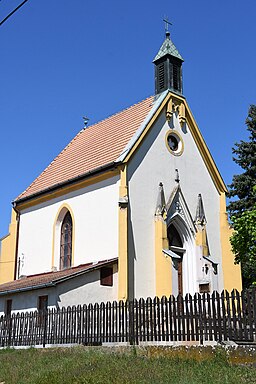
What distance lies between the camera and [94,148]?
2734cm

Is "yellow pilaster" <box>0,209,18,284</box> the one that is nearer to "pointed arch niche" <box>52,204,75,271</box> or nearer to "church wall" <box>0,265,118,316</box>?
"pointed arch niche" <box>52,204,75,271</box>

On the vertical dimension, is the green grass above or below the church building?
below

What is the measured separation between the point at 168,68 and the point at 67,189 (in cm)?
895

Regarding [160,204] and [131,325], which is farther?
[160,204]

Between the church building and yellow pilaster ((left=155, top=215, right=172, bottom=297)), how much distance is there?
0.05m

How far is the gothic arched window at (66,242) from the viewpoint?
989 inches

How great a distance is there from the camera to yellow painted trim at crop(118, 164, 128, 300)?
2078cm

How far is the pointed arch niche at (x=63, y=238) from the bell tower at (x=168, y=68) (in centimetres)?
865

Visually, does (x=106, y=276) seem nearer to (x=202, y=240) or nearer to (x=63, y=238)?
(x=63, y=238)

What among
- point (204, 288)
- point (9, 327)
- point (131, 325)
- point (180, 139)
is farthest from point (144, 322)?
point (180, 139)

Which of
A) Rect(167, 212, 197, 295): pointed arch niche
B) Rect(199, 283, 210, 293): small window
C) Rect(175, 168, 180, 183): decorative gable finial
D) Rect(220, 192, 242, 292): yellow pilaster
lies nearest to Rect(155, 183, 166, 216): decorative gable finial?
Rect(167, 212, 197, 295): pointed arch niche

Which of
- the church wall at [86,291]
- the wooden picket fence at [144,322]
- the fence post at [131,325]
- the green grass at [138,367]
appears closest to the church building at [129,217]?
the church wall at [86,291]

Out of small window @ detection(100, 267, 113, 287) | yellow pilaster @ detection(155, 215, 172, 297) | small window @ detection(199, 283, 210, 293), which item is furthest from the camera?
small window @ detection(199, 283, 210, 293)

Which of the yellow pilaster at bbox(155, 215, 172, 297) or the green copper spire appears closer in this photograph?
the yellow pilaster at bbox(155, 215, 172, 297)
